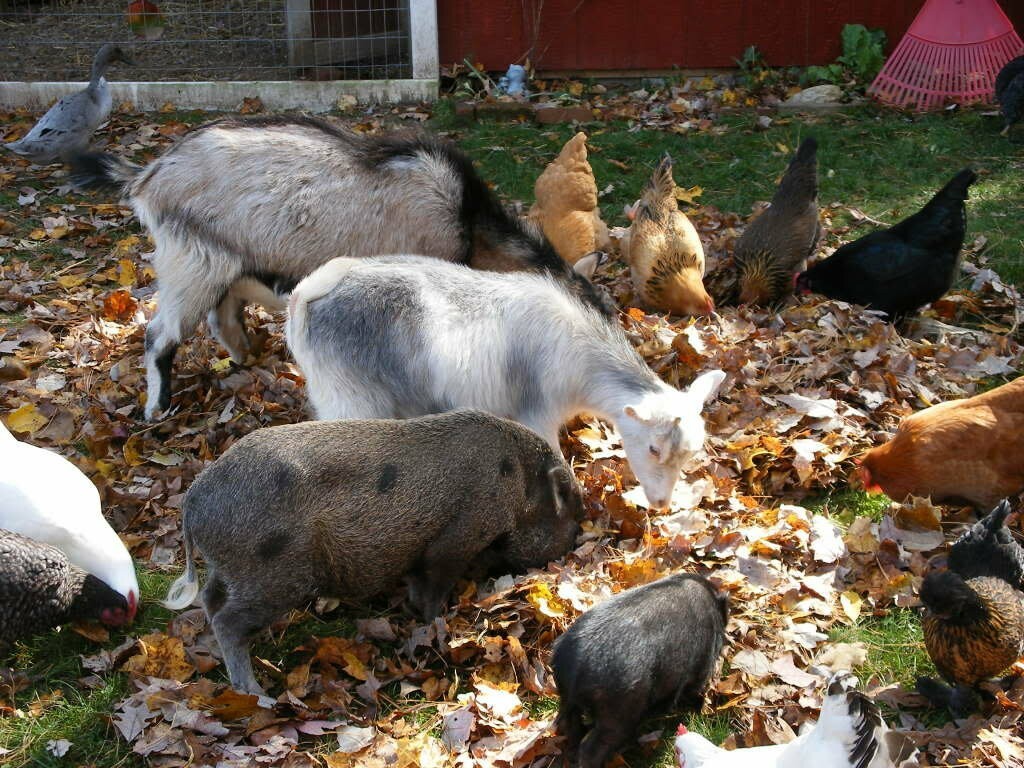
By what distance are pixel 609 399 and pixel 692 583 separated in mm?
1156

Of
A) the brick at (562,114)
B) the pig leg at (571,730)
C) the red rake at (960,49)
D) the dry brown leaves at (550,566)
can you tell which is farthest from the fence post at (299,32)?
the pig leg at (571,730)

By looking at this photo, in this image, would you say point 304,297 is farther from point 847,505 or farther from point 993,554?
point 993,554

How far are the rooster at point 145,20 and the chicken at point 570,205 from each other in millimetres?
5635

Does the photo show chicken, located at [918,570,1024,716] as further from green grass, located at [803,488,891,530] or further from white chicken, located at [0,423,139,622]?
white chicken, located at [0,423,139,622]

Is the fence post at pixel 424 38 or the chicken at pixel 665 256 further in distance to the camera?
the fence post at pixel 424 38

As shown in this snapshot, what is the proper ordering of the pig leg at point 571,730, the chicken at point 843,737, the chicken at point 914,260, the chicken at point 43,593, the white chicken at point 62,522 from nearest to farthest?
the chicken at point 843,737, the pig leg at point 571,730, the chicken at point 43,593, the white chicken at point 62,522, the chicken at point 914,260

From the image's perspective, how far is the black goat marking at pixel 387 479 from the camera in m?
3.89

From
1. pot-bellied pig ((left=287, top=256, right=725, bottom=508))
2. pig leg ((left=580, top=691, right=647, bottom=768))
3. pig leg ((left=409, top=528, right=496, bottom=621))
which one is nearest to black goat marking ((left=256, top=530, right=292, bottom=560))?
pig leg ((left=409, top=528, right=496, bottom=621))

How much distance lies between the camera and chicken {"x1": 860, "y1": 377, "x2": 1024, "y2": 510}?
4.46m

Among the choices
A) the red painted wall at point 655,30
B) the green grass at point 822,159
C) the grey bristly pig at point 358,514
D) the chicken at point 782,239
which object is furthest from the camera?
the red painted wall at point 655,30

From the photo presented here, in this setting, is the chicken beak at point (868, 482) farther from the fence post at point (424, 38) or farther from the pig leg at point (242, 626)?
the fence post at point (424, 38)

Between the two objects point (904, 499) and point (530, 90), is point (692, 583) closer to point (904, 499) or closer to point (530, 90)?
point (904, 499)

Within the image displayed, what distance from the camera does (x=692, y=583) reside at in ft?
12.1

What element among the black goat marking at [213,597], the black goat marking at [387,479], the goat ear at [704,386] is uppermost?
the goat ear at [704,386]
